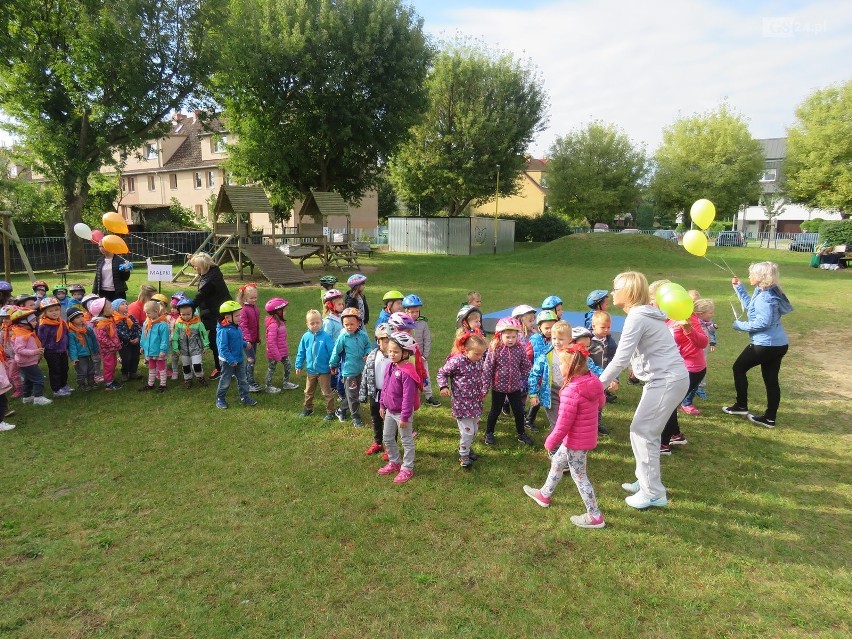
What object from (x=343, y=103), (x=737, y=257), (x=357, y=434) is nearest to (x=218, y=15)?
(x=343, y=103)

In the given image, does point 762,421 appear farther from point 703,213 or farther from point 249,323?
point 249,323

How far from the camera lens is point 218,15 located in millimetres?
21031

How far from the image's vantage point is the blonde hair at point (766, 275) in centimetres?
626

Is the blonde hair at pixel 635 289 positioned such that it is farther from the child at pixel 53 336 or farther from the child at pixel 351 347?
the child at pixel 53 336

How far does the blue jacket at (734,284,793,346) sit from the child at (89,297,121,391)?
907 cm

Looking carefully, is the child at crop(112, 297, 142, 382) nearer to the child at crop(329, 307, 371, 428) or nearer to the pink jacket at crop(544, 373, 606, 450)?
the child at crop(329, 307, 371, 428)

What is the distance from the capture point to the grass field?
11.7ft

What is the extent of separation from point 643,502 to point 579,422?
1186 mm

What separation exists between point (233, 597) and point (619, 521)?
10.9 feet

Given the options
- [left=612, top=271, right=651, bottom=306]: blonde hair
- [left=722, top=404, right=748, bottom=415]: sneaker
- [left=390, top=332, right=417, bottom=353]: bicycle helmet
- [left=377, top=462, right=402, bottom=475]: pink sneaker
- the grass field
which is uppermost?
[left=612, top=271, right=651, bottom=306]: blonde hair

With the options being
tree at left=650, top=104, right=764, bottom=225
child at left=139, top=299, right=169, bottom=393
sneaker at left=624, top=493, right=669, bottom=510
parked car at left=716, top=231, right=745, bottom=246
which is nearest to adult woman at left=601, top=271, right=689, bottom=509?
sneaker at left=624, top=493, right=669, bottom=510

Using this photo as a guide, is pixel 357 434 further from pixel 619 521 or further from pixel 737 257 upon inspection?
pixel 737 257

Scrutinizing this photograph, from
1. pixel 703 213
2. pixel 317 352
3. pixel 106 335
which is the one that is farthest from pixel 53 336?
pixel 703 213

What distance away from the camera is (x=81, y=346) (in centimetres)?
784
